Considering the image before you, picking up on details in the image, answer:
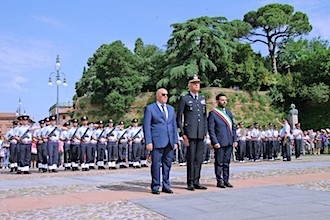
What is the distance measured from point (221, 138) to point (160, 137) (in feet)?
4.74

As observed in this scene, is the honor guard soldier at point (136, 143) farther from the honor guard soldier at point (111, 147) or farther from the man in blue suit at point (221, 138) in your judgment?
the man in blue suit at point (221, 138)

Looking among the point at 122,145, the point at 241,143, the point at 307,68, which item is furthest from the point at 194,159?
the point at 307,68

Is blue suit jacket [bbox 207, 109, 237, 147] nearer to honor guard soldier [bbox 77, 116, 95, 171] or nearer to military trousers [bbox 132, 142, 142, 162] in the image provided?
honor guard soldier [bbox 77, 116, 95, 171]

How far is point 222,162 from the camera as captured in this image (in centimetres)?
788

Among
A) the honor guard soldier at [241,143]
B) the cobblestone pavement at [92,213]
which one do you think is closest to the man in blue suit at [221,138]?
the cobblestone pavement at [92,213]

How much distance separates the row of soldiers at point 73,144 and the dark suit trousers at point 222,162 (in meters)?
7.68

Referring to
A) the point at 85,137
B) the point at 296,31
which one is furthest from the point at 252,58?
the point at 85,137

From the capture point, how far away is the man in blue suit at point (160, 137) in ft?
23.1

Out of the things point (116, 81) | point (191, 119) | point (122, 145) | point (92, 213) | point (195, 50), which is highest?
point (195, 50)

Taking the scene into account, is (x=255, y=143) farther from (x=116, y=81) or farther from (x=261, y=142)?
(x=116, y=81)

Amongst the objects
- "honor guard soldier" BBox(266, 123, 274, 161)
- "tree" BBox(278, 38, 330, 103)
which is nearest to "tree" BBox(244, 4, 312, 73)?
"tree" BBox(278, 38, 330, 103)

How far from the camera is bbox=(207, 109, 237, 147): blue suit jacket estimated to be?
25.8 ft

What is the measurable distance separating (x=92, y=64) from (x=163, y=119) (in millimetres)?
53572

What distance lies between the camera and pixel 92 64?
59.2 metres
